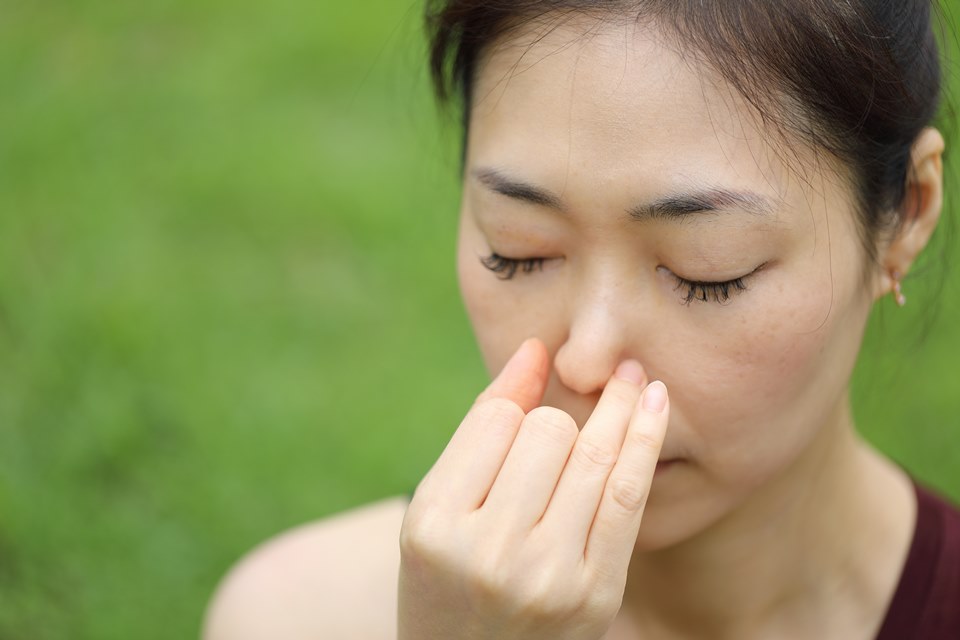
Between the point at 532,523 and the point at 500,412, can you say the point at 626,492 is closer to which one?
the point at 532,523

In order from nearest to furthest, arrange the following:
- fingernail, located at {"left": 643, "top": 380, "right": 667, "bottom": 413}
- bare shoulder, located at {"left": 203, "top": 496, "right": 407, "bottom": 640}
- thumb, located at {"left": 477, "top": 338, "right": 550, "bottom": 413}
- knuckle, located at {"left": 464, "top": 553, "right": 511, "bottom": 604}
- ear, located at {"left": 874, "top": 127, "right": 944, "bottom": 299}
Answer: knuckle, located at {"left": 464, "top": 553, "right": 511, "bottom": 604}
fingernail, located at {"left": 643, "top": 380, "right": 667, "bottom": 413}
thumb, located at {"left": 477, "top": 338, "right": 550, "bottom": 413}
ear, located at {"left": 874, "top": 127, "right": 944, "bottom": 299}
bare shoulder, located at {"left": 203, "top": 496, "right": 407, "bottom": 640}

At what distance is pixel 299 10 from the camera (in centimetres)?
629

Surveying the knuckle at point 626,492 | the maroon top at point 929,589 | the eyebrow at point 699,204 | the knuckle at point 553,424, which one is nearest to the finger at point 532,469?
the knuckle at point 553,424

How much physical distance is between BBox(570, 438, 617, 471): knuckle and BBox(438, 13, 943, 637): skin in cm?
12

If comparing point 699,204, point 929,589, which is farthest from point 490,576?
point 929,589

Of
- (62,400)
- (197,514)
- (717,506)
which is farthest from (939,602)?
(62,400)

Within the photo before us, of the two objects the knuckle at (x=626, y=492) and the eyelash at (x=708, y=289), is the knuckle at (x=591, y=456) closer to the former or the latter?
the knuckle at (x=626, y=492)

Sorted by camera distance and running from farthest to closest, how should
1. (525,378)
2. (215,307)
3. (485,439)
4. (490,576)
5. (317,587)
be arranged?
(215,307) < (317,587) < (525,378) < (485,439) < (490,576)

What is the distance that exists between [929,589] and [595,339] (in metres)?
1.30

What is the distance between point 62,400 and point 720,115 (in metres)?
3.22

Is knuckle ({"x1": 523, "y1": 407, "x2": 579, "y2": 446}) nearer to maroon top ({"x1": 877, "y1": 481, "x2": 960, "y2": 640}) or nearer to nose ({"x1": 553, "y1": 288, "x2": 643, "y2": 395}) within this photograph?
nose ({"x1": 553, "y1": 288, "x2": 643, "y2": 395})

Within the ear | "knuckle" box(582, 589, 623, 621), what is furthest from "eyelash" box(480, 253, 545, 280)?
the ear

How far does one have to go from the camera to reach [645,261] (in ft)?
6.77

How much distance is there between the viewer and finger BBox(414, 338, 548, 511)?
6.46ft
